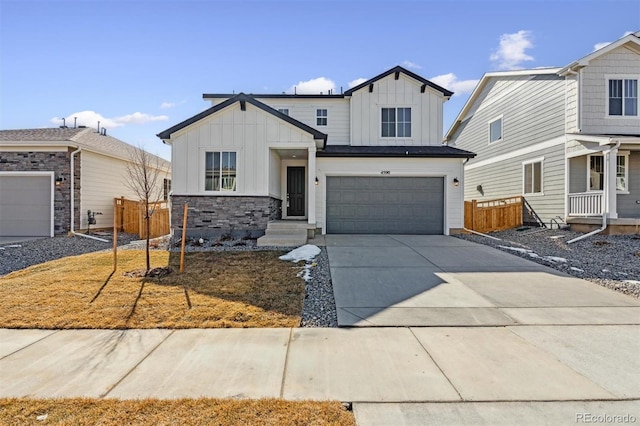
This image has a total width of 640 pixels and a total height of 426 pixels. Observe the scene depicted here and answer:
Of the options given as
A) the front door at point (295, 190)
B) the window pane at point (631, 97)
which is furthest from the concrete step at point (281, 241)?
the window pane at point (631, 97)

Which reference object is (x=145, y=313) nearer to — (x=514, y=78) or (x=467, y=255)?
(x=467, y=255)

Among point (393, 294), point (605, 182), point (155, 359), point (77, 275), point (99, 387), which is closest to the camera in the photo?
point (99, 387)

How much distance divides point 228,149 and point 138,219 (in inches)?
249

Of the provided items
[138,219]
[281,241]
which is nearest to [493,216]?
[281,241]

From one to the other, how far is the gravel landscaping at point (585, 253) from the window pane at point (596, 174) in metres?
2.29

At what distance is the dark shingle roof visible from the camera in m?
13.4

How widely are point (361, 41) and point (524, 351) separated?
38.9 feet

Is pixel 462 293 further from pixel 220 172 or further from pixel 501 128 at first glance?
pixel 501 128

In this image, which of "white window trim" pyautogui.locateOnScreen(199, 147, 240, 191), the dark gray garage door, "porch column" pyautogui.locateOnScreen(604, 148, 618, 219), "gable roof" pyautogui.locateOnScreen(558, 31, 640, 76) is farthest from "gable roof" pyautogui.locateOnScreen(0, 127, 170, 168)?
"porch column" pyautogui.locateOnScreen(604, 148, 618, 219)

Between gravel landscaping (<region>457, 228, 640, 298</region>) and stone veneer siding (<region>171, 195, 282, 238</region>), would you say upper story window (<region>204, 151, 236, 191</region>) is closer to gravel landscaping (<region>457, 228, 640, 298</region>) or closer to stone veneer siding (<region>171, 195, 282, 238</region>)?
stone veneer siding (<region>171, 195, 282, 238</region>)

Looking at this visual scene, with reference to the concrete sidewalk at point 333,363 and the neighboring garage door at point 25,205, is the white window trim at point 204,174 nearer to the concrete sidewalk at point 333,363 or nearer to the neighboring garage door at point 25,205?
the neighboring garage door at point 25,205

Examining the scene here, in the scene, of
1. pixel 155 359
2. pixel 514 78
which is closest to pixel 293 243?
pixel 155 359

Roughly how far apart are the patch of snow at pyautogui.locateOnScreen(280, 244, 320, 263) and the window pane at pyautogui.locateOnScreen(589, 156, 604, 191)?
469 inches

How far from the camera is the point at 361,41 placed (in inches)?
499
